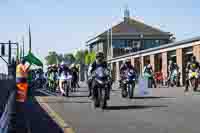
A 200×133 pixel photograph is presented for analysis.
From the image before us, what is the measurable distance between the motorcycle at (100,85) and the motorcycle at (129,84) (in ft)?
17.0

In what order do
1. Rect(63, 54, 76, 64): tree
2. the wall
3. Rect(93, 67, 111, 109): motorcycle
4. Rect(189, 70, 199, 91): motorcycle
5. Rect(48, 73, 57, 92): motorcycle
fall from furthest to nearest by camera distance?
Rect(63, 54, 76, 64): tree → Rect(48, 73, 57, 92): motorcycle → Rect(189, 70, 199, 91): motorcycle → Rect(93, 67, 111, 109): motorcycle → the wall

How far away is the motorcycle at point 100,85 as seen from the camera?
17047 mm

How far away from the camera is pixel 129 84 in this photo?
22797mm

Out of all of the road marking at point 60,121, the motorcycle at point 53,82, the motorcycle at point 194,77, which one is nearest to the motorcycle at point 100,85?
the road marking at point 60,121

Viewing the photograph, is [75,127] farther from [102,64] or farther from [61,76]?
[61,76]

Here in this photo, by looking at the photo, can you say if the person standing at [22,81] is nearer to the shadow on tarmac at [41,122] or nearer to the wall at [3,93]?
the wall at [3,93]

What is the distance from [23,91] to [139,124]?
867 cm

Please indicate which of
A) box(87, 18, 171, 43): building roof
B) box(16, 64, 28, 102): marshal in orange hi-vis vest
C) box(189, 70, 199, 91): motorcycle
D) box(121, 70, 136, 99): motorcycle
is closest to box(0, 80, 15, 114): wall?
box(16, 64, 28, 102): marshal in orange hi-vis vest

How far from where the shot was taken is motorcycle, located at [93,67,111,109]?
17.0 m

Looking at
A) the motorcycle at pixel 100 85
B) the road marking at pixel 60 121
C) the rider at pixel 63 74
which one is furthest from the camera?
the rider at pixel 63 74

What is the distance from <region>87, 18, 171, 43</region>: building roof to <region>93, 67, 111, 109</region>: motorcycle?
310 feet

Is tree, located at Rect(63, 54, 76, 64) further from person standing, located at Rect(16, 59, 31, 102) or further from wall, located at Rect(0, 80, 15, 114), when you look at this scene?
wall, located at Rect(0, 80, 15, 114)

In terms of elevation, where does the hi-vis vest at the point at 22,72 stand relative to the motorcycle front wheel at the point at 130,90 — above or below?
above

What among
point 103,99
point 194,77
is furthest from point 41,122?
point 194,77
